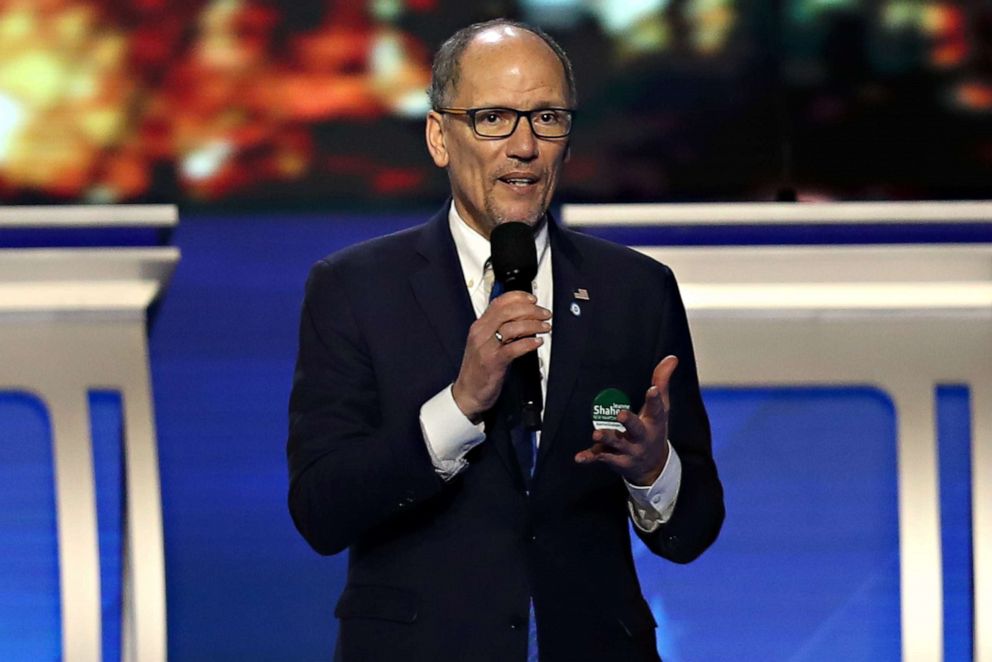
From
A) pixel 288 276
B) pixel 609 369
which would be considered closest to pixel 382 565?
pixel 609 369

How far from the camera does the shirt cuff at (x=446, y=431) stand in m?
1.59

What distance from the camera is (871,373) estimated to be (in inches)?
116

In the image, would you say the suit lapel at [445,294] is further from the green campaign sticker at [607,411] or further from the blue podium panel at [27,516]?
the blue podium panel at [27,516]

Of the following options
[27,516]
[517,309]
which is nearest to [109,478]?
[27,516]

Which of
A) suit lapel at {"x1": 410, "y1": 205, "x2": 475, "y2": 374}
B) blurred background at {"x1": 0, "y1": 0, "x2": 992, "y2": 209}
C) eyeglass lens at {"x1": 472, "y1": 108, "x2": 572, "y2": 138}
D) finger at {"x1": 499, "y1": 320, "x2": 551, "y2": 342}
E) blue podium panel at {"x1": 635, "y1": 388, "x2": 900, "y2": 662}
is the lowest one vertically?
blue podium panel at {"x1": 635, "y1": 388, "x2": 900, "y2": 662}

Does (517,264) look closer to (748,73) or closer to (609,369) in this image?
(609,369)

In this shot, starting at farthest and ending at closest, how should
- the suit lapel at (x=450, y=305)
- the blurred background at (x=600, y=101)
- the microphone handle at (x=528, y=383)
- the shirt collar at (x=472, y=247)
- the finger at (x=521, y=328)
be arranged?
1. the blurred background at (x=600, y=101)
2. the shirt collar at (x=472, y=247)
3. the suit lapel at (x=450, y=305)
4. the microphone handle at (x=528, y=383)
5. the finger at (x=521, y=328)

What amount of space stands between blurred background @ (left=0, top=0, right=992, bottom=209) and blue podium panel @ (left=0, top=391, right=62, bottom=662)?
0.48 metres

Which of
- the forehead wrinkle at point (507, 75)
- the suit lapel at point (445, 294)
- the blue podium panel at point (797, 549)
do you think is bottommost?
the blue podium panel at point (797, 549)

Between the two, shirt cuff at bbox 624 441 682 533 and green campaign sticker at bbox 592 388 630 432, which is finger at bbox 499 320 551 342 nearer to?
green campaign sticker at bbox 592 388 630 432

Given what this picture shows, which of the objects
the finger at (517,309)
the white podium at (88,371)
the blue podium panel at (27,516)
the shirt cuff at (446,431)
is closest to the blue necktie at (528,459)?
the shirt cuff at (446,431)

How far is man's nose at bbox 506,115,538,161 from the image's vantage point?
172 cm

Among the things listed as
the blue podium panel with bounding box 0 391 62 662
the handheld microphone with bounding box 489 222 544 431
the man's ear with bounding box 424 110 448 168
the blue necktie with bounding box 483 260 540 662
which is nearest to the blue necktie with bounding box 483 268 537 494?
the blue necktie with bounding box 483 260 540 662

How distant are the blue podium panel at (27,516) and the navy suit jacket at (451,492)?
1.44m
